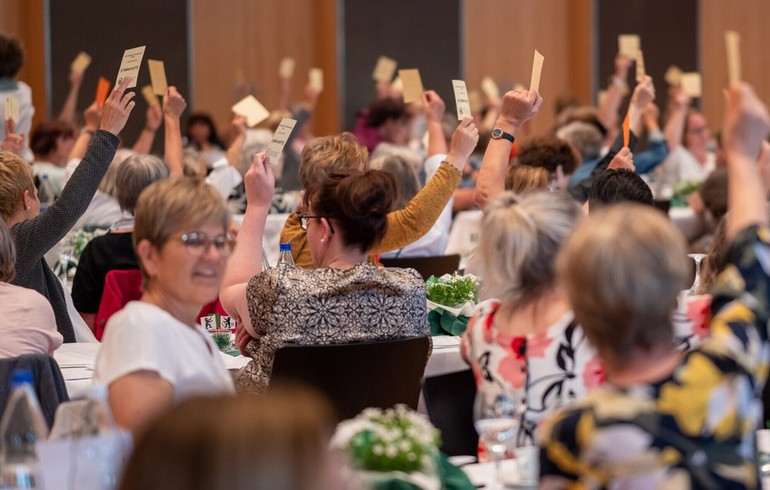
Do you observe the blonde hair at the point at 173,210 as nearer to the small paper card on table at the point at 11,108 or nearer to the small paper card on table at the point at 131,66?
the small paper card on table at the point at 131,66

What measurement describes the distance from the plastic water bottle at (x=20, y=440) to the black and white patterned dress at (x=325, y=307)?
119 cm

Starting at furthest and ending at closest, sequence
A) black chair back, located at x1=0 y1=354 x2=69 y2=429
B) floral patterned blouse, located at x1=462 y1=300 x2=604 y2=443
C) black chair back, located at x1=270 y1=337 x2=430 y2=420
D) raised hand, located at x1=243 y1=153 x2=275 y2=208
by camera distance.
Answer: raised hand, located at x1=243 y1=153 x2=275 y2=208 < black chair back, located at x1=270 y1=337 x2=430 y2=420 < black chair back, located at x1=0 y1=354 x2=69 y2=429 < floral patterned blouse, located at x1=462 y1=300 x2=604 y2=443

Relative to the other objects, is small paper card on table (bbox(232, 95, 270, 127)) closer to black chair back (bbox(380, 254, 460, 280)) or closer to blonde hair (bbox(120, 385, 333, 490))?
black chair back (bbox(380, 254, 460, 280))

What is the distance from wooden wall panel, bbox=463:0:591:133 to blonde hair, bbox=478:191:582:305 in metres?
11.0

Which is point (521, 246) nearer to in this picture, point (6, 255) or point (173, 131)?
point (6, 255)

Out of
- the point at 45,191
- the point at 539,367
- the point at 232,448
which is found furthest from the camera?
the point at 45,191

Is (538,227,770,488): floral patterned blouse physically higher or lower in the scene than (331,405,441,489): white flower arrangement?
higher

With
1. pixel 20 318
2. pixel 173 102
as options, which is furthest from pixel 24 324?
pixel 173 102

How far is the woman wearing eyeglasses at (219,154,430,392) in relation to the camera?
340cm

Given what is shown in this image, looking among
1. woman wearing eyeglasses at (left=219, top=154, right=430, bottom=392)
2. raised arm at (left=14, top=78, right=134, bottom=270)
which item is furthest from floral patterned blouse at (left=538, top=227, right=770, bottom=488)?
raised arm at (left=14, top=78, right=134, bottom=270)

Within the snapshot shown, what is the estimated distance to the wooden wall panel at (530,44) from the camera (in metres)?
13.6

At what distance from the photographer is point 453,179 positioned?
424 centimetres

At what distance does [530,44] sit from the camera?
1398 centimetres

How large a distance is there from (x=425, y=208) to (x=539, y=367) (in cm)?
172
